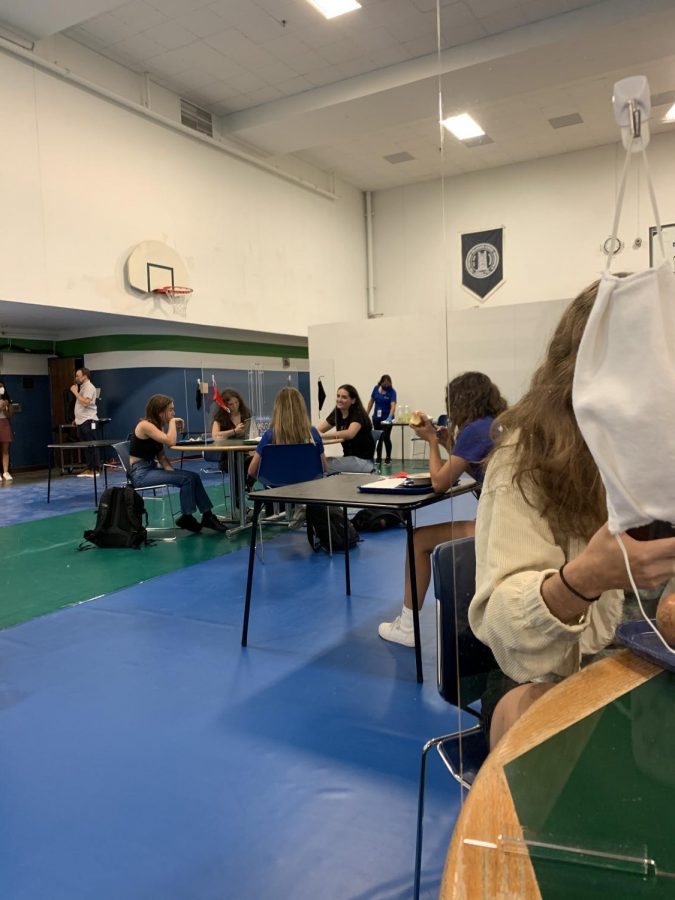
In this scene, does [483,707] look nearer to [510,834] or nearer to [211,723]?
[510,834]

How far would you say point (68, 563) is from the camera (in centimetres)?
434

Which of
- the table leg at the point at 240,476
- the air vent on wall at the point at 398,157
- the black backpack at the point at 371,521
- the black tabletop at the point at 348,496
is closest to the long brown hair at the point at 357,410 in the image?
the black backpack at the point at 371,521

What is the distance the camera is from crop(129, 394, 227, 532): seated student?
5.12 m

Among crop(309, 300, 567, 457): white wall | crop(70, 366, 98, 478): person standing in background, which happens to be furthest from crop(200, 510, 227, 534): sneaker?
crop(70, 366, 98, 478): person standing in background

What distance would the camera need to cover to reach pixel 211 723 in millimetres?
2188

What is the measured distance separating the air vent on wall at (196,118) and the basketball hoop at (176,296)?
7.46 feet

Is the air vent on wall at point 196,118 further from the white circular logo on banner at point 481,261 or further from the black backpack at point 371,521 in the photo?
the white circular logo on banner at point 481,261

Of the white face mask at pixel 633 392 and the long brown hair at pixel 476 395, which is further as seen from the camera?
the long brown hair at pixel 476 395

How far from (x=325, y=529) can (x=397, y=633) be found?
5.48 ft

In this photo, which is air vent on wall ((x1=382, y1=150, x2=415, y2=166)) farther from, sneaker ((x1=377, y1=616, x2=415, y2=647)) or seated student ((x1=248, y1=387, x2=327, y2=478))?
sneaker ((x1=377, y1=616, x2=415, y2=647))

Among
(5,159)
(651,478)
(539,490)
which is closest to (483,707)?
(539,490)

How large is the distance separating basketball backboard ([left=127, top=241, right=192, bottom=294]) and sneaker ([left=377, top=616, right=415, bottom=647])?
6.95 meters

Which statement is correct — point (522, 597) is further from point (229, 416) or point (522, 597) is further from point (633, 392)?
point (229, 416)

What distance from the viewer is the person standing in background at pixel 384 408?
29.5 ft
